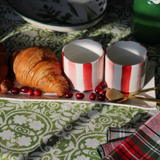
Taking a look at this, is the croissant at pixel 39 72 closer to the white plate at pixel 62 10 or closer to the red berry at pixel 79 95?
the red berry at pixel 79 95

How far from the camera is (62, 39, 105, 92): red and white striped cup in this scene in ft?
2.13

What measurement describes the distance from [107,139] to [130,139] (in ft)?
0.25

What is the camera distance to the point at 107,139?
58 cm

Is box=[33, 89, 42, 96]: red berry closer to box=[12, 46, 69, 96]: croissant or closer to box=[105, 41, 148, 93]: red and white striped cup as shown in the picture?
box=[12, 46, 69, 96]: croissant

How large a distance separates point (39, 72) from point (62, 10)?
1.49 ft

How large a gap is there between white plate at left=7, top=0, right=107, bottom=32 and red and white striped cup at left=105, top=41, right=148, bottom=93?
336mm

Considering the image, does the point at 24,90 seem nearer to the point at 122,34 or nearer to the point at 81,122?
the point at 81,122

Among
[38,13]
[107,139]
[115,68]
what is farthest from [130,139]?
[38,13]

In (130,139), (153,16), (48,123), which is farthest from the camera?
(153,16)

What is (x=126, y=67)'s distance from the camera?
629 mm

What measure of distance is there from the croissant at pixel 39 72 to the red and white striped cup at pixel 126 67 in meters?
0.14

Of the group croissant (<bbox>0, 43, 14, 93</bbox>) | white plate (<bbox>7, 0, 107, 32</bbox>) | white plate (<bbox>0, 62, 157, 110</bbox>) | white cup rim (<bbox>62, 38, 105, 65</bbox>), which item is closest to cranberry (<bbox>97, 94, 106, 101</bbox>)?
white plate (<bbox>0, 62, 157, 110</bbox>)

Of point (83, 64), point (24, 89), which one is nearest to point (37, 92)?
point (24, 89)

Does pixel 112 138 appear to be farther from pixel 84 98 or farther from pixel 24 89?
pixel 24 89
